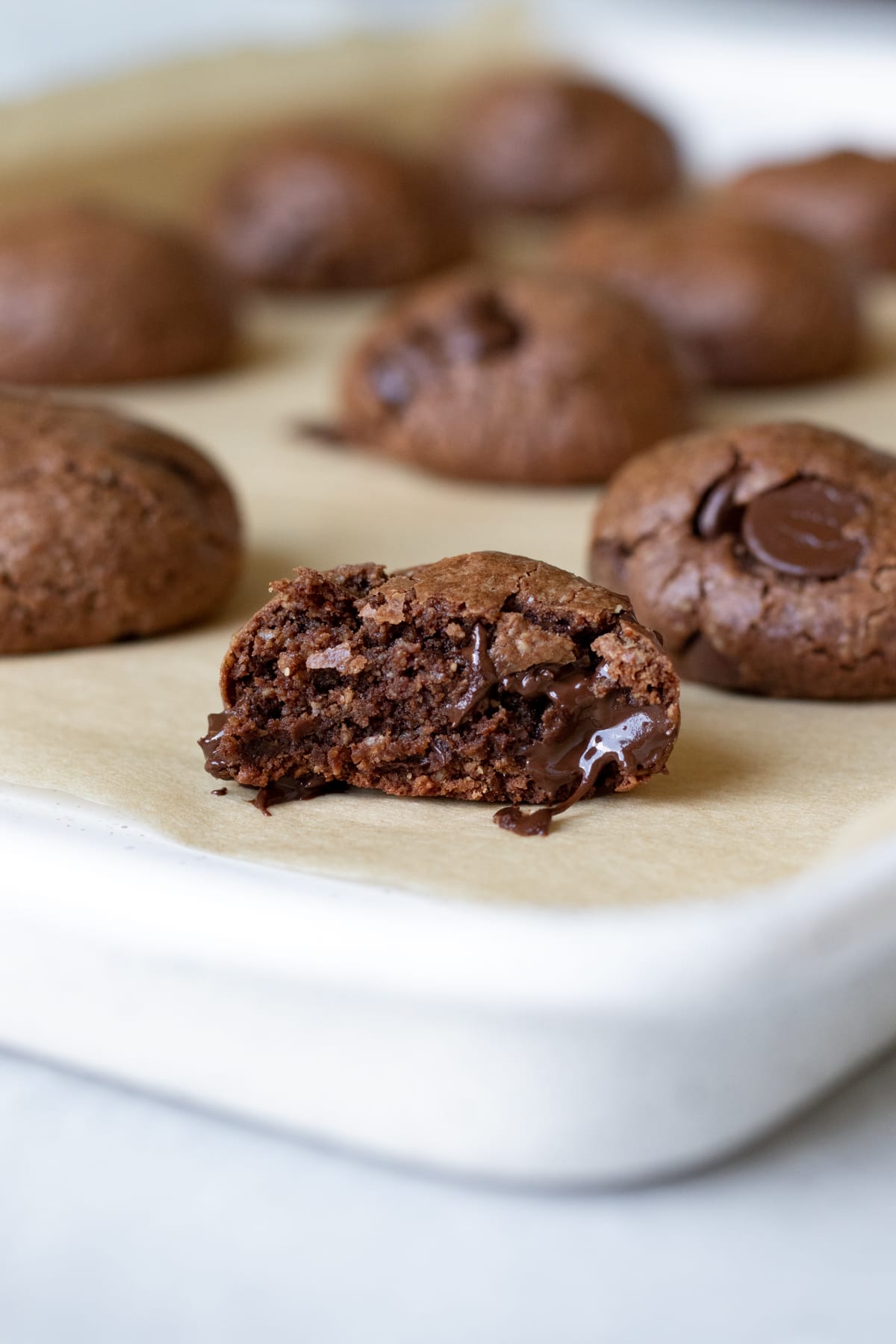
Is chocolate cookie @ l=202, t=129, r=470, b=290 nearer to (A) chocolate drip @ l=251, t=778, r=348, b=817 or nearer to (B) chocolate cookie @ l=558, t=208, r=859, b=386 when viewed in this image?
(B) chocolate cookie @ l=558, t=208, r=859, b=386

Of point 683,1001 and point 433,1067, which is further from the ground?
point 683,1001

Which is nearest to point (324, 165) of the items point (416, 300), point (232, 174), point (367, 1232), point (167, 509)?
point (232, 174)

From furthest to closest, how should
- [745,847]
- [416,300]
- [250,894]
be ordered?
[416,300] < [745,847] < [250,894]

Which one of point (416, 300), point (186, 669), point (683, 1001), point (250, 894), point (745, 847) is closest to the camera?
point (683, 1001)

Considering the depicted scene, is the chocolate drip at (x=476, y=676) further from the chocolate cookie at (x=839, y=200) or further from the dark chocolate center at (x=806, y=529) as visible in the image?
the chocolate cookie at (x=839, y=200)

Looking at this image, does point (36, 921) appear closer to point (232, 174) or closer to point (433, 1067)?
point (433, 1067)

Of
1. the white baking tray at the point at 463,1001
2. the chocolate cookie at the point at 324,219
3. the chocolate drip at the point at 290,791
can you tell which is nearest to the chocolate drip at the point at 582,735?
the chocolate drip at the point at 290,791

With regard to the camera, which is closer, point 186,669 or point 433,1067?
point 433,1067

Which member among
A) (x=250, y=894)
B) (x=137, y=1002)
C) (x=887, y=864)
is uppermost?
(x=887, y=864)
